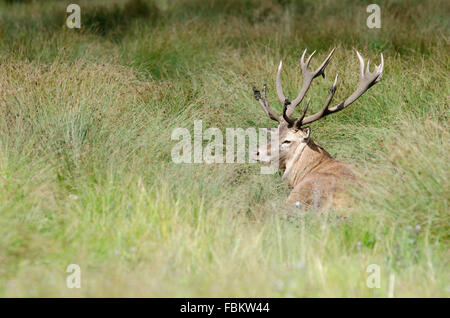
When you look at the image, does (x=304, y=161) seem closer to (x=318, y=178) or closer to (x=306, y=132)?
(x=306, y=132)

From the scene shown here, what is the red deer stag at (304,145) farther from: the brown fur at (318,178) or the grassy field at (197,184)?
the grassy field at (197,184)

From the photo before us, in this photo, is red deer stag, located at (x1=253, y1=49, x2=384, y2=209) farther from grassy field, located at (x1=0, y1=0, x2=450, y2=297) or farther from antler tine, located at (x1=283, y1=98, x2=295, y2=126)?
grassy field, located at (x1=0, y1=0, x2=450, y2=297)

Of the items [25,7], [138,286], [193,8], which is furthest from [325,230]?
[25,7]

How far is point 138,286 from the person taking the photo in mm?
3504

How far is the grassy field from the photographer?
12.2 feet

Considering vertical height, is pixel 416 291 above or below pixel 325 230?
below

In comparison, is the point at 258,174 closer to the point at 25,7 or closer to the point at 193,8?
the point at 193,8

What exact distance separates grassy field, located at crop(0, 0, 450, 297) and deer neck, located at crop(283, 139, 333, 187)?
0.50ft

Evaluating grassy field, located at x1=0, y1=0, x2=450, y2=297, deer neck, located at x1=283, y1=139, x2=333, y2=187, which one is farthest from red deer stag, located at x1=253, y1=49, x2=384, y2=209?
grassy field, located at x1=0, y1=0, x2=450, y2=297

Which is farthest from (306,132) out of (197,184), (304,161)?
(197,184)

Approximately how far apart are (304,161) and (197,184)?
1484 millimetres

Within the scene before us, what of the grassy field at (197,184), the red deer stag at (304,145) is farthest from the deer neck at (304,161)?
the grassy field at (197,184)

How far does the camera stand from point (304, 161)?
232 inches
